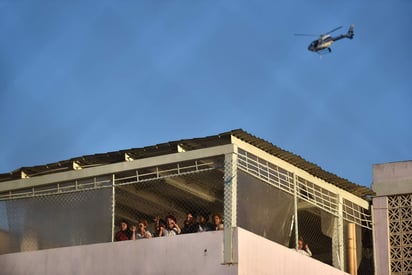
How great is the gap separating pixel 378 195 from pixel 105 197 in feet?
24.3

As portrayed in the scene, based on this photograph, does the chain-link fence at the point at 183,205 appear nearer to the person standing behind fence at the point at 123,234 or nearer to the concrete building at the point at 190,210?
the concrete building at the point at 190,210

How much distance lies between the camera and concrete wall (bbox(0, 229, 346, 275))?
79.0 feet

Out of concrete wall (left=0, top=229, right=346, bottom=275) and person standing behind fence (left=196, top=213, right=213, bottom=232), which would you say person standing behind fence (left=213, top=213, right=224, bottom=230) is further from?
concrete wall (left=0, top=229, right=346, bottom=275)

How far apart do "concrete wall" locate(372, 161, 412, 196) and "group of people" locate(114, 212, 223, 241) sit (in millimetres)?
5196

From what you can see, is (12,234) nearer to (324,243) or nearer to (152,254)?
(152,254)

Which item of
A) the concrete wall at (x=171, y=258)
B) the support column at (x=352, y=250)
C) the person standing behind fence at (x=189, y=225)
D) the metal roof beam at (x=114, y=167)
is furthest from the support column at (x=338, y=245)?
the metal roof beam at (x=114, y=167)

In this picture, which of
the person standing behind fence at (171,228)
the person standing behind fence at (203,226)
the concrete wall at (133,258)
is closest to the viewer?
the concrete wall at (133,258)

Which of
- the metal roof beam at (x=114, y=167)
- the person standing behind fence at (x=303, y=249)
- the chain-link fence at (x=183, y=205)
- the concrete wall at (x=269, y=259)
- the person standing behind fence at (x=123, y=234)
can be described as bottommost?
the concrete wall at (x=269, y=259)

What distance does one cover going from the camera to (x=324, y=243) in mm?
28922

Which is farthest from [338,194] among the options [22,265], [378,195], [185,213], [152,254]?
[22,265]

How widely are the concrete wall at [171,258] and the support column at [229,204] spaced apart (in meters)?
0.12

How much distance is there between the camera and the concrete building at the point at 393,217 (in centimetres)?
2870

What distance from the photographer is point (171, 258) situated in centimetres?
2467

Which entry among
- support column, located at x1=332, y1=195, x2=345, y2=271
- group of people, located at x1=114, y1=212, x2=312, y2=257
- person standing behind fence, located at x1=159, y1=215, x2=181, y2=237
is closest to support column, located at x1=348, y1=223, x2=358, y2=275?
support column, located at x1=332, y1=195, x2=345, y2=271
